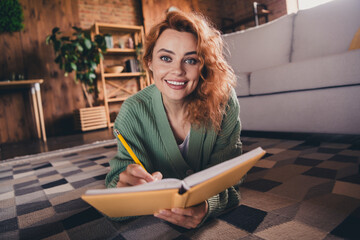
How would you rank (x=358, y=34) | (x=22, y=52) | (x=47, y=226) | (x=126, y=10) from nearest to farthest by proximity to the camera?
1. (x=47, y=226)
2. (x=358, y=34)
3. (x=22, y=52)
4. (x=126, y=10)

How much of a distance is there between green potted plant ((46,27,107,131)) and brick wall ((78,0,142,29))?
1.83 feet

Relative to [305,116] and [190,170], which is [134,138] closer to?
[190,170]

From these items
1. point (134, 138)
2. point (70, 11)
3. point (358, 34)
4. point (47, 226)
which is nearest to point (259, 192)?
point (134, 138)

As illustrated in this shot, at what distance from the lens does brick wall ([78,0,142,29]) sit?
12.5 ft

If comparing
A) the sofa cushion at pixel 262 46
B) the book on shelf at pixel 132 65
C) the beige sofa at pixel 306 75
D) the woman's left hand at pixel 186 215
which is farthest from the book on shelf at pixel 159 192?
the book on shelf at pixel 132 65

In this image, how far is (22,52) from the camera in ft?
10.9

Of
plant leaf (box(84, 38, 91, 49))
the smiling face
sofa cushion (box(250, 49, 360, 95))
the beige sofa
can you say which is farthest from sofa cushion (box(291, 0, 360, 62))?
plant leaf (box(84, 38, 91, 49))

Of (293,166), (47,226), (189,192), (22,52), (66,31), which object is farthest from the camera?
(66,31)

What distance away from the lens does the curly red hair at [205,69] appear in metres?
0.77

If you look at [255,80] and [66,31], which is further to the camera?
[66,31]

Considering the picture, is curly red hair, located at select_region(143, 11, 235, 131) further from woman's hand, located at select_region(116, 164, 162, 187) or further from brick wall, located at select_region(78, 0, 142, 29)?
brick wall, located at select_region(78, 0, 142, 29)

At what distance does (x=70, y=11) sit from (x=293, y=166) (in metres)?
3.95

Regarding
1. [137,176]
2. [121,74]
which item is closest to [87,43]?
[121,74]

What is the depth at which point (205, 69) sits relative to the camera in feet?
2.78
